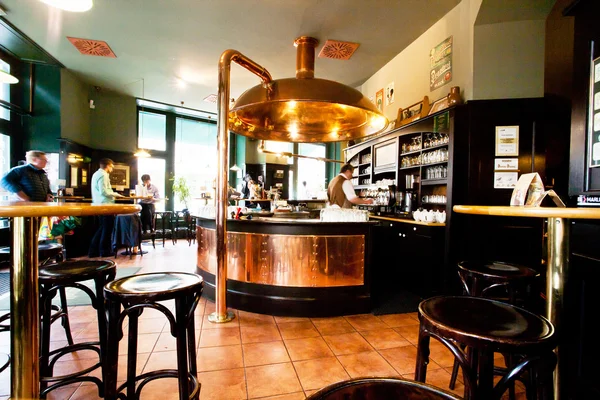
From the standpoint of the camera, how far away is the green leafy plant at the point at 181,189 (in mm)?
8711

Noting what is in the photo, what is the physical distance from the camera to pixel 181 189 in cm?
875

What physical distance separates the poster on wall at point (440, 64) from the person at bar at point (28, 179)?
6.05 m

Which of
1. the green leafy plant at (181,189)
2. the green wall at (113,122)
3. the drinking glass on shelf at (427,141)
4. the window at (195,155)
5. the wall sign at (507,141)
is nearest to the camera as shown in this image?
the wall sign at (507,141)

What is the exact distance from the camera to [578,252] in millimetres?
1612

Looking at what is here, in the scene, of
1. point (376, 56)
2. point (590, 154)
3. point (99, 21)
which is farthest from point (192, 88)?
point (590, 154)

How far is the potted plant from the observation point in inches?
343

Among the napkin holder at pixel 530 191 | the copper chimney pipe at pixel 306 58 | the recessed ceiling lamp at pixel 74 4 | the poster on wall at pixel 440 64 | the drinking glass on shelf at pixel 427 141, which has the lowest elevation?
the napkin holder at pixel 530 191

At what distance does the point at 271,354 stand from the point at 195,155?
811 centimetres

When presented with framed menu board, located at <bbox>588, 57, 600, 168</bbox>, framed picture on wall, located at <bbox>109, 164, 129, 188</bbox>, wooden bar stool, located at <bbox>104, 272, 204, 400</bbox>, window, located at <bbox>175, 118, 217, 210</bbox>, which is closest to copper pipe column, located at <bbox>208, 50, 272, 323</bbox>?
wooden bar stool, located at <bbox>104, 272, 204, 400</bbox>

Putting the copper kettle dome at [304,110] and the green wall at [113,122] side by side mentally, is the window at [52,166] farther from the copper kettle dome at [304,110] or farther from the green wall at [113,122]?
the copper kettle dome at [304,110]

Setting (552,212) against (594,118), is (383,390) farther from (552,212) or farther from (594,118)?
(594,118)

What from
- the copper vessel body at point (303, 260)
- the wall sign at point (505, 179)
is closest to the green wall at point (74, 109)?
the copper vessel body at point (303, 260)

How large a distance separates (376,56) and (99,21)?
4455 mm

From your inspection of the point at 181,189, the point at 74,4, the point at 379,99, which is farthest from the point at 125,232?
the point at 379,99
